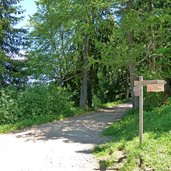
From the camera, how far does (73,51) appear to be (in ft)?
85.7

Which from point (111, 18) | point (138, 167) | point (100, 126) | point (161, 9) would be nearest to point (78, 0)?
point (111, 18)

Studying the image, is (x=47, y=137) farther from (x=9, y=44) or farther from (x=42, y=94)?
(x=9, y=44)

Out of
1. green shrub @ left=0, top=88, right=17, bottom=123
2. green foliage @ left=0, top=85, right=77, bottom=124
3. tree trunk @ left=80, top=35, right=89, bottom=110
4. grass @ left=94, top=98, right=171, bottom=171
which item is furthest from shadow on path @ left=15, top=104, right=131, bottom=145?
tree trunk @ left=80, top=35, right=89, bottom=110

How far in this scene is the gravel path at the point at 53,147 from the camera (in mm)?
9273

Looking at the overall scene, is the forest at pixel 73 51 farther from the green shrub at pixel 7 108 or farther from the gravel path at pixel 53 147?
the gravel path at pixel 53 147

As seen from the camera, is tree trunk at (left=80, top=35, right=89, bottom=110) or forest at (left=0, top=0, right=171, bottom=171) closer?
forest at (left=0, top=0, right=171, bottom=171)

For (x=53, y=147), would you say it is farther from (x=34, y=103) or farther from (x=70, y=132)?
(x=34, y=103)

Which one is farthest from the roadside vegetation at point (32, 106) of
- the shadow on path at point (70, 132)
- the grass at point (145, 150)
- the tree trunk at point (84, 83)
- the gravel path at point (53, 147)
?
the grass at point (145, 150)

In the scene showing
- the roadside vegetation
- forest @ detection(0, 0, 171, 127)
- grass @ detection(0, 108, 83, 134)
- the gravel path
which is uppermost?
forest @ detection(0, 0, 171, 127)

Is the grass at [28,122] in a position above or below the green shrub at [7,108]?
below

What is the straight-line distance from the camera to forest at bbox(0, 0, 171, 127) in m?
18.7

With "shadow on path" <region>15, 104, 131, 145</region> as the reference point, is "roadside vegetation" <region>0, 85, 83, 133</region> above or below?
above

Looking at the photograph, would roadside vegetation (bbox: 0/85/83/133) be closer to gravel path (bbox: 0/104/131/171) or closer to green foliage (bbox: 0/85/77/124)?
green foliage (bbox: 0/85/77/124)

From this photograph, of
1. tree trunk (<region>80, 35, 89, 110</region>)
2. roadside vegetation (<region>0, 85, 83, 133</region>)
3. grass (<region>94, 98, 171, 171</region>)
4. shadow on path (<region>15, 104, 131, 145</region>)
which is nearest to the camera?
grass (<region>94, 98, 171, 171</region>)
